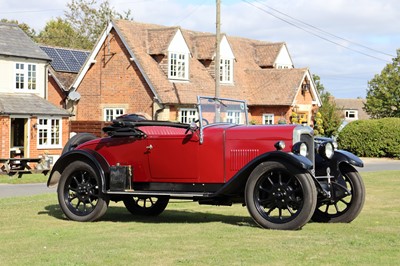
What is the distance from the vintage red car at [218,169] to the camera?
10.6 meters

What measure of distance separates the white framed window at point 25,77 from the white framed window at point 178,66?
282 inches

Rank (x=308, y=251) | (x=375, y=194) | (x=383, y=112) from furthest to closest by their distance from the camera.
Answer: (x=383, y=112)
(x=375, y=194)
(x=308, y=251)

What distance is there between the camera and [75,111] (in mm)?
42125

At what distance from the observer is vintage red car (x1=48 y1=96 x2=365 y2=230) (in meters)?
10.6

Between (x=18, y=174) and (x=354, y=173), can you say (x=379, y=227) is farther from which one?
→ (x=18, y=174)

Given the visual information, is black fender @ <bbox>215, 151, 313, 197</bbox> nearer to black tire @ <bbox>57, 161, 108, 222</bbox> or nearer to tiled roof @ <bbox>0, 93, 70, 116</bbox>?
black tire @ <bbox>57, 161, 108, 222</bbox>

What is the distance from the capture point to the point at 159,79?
39.8 meters

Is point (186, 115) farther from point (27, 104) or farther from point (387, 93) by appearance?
point (387, 93)

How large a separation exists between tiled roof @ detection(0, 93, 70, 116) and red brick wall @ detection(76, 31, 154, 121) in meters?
4.10

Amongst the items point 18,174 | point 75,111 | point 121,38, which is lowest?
point 18,174

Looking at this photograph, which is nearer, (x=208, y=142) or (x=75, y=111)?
(x=208, y=142)

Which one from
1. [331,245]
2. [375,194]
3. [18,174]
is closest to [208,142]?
[331,245]

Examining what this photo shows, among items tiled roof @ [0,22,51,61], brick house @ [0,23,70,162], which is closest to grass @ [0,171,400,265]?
brick house @ [0,23,70,162]

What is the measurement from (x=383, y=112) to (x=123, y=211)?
5829cm
